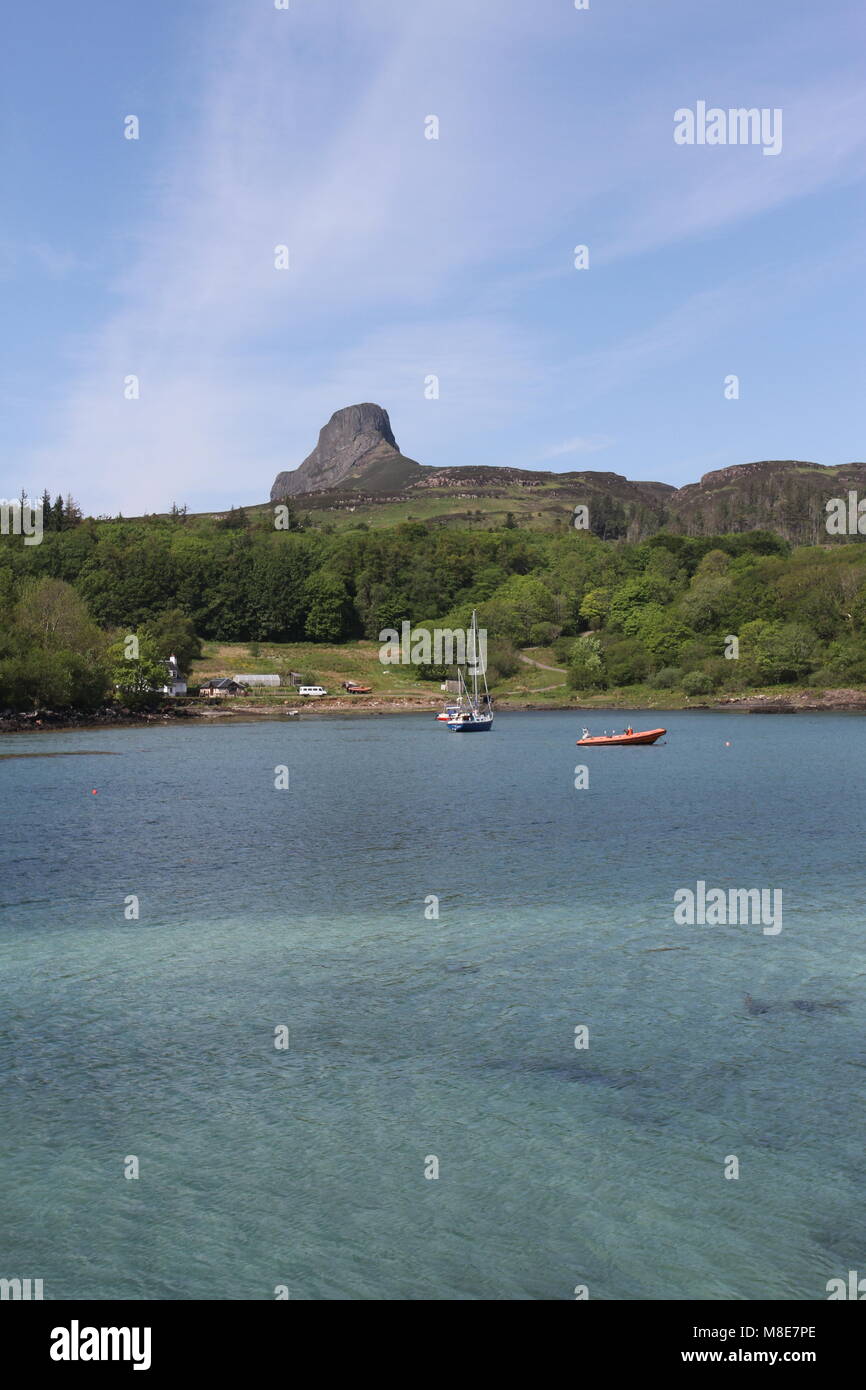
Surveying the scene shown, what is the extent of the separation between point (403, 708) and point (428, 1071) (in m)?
146

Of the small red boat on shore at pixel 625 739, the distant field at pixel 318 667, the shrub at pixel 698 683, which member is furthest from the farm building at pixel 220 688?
the small red boat on shore at pixel 625 739

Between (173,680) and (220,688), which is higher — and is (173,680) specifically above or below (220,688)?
above

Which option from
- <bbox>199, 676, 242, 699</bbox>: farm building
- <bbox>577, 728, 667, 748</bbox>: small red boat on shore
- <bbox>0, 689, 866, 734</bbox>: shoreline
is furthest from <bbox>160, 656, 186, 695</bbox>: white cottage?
<bbox>577, 728, 667, 748</bbox>: small red boat on shore

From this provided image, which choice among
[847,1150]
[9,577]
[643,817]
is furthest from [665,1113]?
[9,577]

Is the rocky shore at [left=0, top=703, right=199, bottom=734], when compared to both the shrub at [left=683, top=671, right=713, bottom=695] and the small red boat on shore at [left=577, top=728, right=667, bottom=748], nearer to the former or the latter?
the small red boat on shore at [left=577, top=728, right=667, bottom=748]

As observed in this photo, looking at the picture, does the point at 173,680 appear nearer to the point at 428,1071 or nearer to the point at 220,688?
the point at 220,688

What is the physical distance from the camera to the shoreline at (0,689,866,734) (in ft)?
432

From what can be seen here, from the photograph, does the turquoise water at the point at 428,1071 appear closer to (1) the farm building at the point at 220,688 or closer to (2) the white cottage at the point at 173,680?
(2) the white cottage at the point at 173,680

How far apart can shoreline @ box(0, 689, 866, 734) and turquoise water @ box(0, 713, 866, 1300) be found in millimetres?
91914

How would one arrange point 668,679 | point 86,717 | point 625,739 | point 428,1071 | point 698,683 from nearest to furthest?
1. point 428,1071
2. point 625,739
3. point 86,717
4. point 698,683
5. point 668,679

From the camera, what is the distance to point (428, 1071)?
58.5ft

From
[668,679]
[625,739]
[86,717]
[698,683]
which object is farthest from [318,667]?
[625,739]
